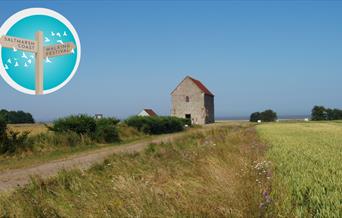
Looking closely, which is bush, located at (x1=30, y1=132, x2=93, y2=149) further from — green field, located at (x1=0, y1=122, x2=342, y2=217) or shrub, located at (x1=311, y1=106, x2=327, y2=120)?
shrub, located at (x1=311, y1=106, x2=327, y2=120)

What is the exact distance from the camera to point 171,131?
50594 mm

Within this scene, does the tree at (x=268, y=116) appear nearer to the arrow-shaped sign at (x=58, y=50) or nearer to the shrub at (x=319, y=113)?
the shrub at (x=319, y=113)

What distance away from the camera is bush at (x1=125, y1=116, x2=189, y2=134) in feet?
A: 143

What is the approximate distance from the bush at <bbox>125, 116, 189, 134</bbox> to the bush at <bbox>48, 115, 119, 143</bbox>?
43.0ft

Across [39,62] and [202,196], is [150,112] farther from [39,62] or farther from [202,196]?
[39,62]

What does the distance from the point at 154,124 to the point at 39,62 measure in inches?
1649

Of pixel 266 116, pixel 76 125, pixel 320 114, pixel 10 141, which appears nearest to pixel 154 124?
pixel 76 125

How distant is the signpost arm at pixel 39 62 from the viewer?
423 cm

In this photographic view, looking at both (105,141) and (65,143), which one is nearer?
(65,143)

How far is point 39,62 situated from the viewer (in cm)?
429

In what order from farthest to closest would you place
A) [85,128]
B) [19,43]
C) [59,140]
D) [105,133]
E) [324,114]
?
1. [324,114]
2. [105,133]
3. [85,128]
4. [59,140]
5. [19,43]

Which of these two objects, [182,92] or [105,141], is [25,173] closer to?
[105,141]

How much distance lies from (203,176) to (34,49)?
460 centimetres

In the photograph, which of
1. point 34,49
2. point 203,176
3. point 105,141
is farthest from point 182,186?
point 105,141
